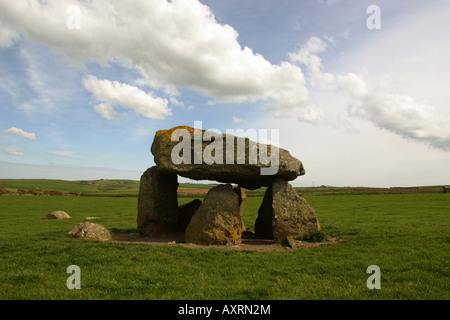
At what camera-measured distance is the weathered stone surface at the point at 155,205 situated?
15532 millimetres

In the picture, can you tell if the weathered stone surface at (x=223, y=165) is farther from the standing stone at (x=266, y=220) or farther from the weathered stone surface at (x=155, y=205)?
the standing stone at (x=266, y=220)

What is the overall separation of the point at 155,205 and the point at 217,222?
4.43 metres

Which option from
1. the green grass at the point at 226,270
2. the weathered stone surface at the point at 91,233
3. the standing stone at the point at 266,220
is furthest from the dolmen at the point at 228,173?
the weathered stone surface at the point at 91,233

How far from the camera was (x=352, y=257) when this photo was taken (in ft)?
31.3

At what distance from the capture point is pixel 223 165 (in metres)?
13.4

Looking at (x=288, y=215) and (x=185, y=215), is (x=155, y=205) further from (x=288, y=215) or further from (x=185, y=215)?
(x=288, y=215)

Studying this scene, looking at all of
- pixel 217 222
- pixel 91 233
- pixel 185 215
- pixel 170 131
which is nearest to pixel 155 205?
pixel 185 215

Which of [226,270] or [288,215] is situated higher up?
[288,215]

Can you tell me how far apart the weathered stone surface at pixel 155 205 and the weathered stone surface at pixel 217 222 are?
3007 millimetres

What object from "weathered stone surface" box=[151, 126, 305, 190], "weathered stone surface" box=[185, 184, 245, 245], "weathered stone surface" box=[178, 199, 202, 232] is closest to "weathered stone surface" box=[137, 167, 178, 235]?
"weathered stone surface" box=[178, 199, 202, 232]

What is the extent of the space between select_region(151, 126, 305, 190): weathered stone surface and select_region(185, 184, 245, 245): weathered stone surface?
44.3 inches
